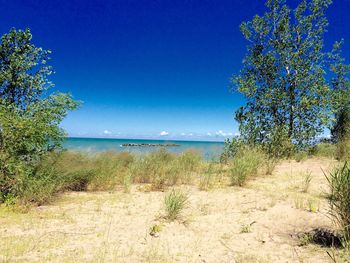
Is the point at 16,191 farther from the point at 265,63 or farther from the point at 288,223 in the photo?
the point at 265,63

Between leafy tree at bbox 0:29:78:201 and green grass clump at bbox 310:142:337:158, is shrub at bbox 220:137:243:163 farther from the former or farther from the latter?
leafy tree at bbox 0:29:78:201

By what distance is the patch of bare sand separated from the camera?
3.93 meters

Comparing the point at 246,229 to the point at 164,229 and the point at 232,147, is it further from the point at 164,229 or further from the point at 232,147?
the point at 232,147

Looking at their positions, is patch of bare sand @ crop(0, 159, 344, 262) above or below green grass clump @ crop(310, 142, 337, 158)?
below

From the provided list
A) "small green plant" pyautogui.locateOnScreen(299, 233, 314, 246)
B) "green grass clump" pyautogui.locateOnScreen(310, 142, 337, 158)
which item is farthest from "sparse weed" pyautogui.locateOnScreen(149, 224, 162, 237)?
"green grass clump" pyautogui.locateOnScreen(310, 142, 337, 158)

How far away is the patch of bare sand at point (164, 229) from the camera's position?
12.9 feet

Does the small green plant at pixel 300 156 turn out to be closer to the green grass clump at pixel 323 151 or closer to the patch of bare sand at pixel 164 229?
the green grass clump at pixel 323 151

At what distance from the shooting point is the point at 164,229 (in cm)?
493

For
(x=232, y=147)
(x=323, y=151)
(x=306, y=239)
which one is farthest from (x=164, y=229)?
(x=323, y=151)

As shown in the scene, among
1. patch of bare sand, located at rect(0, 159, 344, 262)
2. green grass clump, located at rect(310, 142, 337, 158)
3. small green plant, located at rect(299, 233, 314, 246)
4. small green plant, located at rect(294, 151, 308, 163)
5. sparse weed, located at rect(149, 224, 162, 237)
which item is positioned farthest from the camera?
green grass clump, located at rect(310, 142, 337, 158)

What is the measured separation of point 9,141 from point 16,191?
1072 millimetres

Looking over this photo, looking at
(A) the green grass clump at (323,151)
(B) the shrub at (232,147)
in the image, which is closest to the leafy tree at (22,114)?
(B) the shrub at (232,147)

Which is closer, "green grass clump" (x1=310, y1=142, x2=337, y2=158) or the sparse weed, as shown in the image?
the sparse weed

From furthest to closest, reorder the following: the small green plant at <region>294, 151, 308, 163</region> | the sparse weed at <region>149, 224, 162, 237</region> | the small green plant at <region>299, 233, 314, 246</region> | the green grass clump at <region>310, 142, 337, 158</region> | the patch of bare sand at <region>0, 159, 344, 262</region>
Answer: the green grass clump at <region>310, 142, 337, 158</region> < the small green plant at <region>294, 151, 308, 163</region> < the sparse weed at <region>149, 224, 162, 237</region> < the small green plant at <region>299, 233, 314, 246</region> < the patch of bare sand at <region>0, 159, 344, 262</region>
